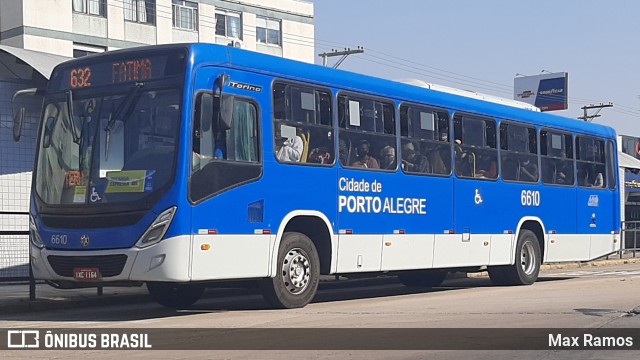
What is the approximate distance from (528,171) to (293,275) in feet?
25.6

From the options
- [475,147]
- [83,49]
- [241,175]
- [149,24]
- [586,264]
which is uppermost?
[149,24]

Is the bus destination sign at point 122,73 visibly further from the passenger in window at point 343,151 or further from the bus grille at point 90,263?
the passenger in window at point 343,151

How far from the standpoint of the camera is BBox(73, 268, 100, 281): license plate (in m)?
12.8

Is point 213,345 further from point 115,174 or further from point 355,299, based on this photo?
point 355,299

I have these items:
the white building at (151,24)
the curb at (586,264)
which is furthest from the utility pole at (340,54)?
the curb at (586,264)

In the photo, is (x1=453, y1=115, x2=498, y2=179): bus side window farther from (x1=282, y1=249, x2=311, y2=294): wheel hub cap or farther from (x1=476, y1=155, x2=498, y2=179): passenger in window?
(x1=282, y1=249, x2=311, y2=294): wheel hub cap

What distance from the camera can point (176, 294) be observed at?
15.3m

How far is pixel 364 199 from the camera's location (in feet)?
51.6

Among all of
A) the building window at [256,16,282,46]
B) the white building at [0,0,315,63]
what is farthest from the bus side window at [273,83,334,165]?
the building window at [256,16,282,46]

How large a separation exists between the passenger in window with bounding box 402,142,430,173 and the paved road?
7.08ft

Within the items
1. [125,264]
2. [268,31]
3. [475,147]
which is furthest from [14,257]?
[268,31]

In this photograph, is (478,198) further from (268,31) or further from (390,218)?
(268,31)

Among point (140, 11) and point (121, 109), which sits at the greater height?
point (140, 11)

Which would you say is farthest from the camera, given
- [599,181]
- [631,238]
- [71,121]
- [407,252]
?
[631,238]
